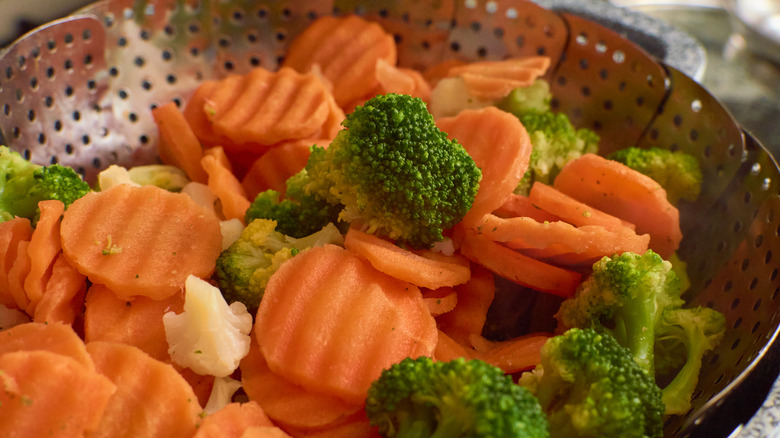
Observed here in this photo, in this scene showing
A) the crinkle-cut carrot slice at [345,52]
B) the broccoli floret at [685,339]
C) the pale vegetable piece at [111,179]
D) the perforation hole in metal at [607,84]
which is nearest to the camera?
the broccoli floret at [685,339]

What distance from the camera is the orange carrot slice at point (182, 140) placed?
1.78m

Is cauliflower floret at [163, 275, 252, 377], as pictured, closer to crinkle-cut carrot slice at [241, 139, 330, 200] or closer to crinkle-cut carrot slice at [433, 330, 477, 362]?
crinkle-cut carrot slice at [433, 330, 477, 362]

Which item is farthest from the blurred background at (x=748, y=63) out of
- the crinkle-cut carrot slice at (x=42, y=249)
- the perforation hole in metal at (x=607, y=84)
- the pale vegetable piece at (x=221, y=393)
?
the crinkle-cut carrot slice at (x=42, y=249)

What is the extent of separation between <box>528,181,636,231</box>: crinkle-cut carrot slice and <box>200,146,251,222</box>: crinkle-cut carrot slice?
2.44 ft

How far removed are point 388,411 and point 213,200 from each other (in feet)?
2.78

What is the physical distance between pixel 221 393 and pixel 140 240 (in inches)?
15.7

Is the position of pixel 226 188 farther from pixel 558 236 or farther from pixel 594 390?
pixel 594 390

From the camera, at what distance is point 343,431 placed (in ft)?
3.84

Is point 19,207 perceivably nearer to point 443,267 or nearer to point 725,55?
point 443,267

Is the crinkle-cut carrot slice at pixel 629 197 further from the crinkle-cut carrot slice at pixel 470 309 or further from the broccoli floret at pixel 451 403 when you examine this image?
the broccoli floret at pixel 451 403

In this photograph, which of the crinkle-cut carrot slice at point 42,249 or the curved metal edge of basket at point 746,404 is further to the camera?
the crinkle-cut carrot slice at point 42,249

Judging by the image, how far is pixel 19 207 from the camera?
143 cm

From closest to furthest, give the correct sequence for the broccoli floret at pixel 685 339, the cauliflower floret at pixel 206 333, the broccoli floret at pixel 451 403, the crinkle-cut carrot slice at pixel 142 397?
the broccoli floret at pixel 451 403
the crinkle-cut carrot slice at pixel 142 397
the cauliflower floret at pixel 206 333
the broccoli floret at pixel 685 339

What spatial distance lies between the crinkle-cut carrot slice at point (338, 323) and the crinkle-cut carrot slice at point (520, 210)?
1.02 ft
